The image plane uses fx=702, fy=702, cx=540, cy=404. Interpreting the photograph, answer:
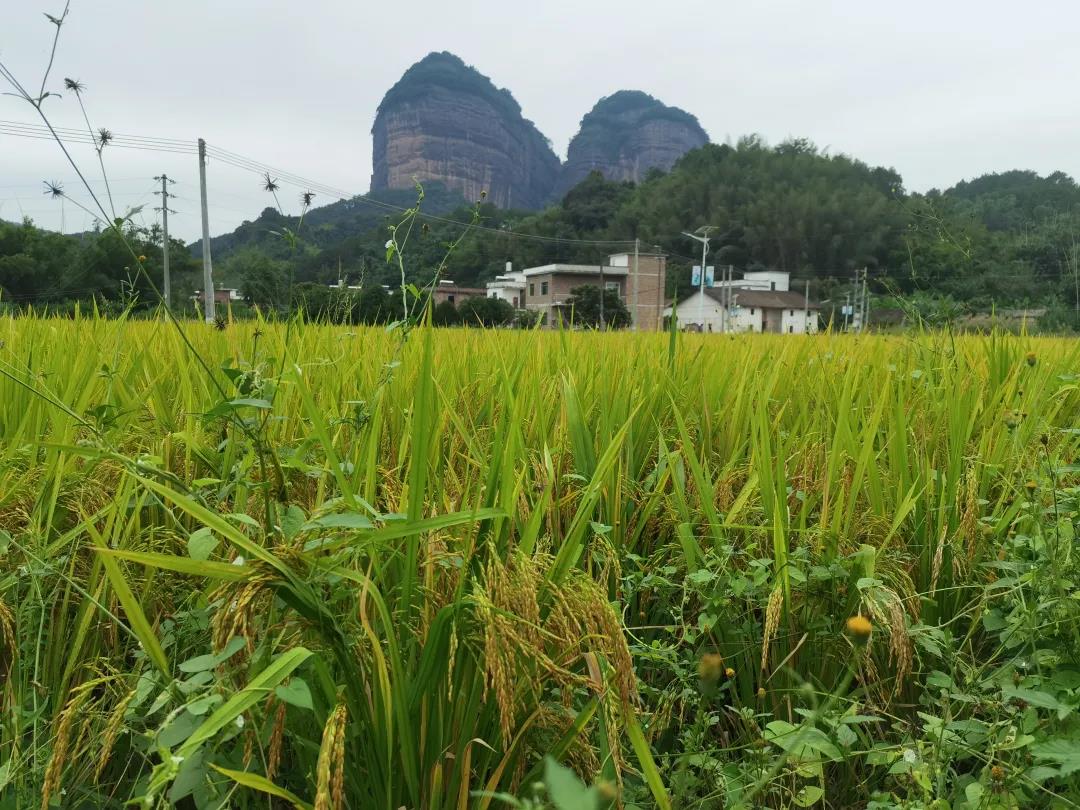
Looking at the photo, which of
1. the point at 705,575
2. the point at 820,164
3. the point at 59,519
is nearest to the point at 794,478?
the point at 705,575

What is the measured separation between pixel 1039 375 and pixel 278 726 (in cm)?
212

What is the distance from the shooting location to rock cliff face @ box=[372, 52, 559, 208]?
150 metres

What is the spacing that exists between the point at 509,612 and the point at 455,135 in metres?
163

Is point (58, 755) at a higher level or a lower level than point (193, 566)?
lower

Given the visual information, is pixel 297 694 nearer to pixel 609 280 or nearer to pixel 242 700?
pixel 242 700

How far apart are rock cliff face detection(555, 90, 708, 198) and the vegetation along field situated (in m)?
167

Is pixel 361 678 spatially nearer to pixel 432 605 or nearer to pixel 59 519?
pixel 432 605

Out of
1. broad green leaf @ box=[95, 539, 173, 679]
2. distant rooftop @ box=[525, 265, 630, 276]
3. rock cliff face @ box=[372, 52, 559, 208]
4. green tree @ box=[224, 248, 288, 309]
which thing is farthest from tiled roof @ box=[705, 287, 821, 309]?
→ rock cliff face @ box=[372, 52, 559, 208]

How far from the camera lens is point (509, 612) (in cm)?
75

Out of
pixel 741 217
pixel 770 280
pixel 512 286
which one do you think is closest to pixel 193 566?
pixel 512 286

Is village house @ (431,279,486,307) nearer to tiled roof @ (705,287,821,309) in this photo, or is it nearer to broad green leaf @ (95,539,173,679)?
broad green leaf @ (95,539,173,679)

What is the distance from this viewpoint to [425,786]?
30.6 inches

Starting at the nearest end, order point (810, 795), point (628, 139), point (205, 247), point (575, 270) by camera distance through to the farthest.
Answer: point (810, 795), point (205, 247), point (575, 270), point (628, 139)

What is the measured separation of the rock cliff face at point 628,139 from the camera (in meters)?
164
